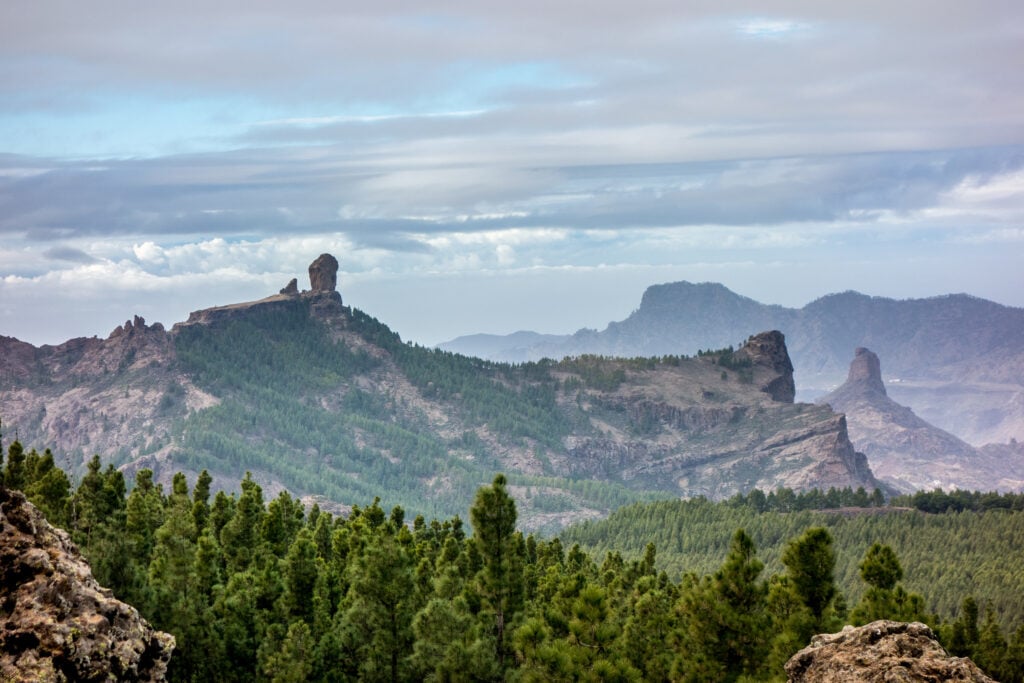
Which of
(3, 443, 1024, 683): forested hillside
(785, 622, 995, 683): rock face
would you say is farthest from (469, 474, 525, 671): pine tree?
(785, 622, 995, 683): rock face

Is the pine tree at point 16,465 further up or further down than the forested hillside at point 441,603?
further up

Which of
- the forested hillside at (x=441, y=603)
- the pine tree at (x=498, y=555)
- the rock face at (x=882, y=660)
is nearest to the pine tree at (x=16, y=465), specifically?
the forested hillside at (x=441, y=603)

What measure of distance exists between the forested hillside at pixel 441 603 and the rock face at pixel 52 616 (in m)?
25.8

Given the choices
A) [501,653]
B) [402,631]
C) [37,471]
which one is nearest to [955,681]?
[501,653]

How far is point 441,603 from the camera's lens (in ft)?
219

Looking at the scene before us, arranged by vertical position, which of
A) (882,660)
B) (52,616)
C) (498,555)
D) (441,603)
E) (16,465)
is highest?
(16,465)

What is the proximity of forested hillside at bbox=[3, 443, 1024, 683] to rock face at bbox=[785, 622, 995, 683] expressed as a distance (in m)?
23.7

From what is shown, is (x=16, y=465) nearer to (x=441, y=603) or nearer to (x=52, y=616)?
(x=441, y=603)

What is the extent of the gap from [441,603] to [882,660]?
42658 millimetres

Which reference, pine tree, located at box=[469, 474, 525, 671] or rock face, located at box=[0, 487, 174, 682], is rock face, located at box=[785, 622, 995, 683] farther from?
pine tree, located at box=[469, 474, 525, 671]

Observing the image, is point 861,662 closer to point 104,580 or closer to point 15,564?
point 15,564

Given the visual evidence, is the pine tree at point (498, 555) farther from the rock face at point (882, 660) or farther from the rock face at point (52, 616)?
the rock face at point (882, 660)

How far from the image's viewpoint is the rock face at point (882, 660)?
2658 centimetres

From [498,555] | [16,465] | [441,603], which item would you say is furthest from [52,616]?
[16,465]
